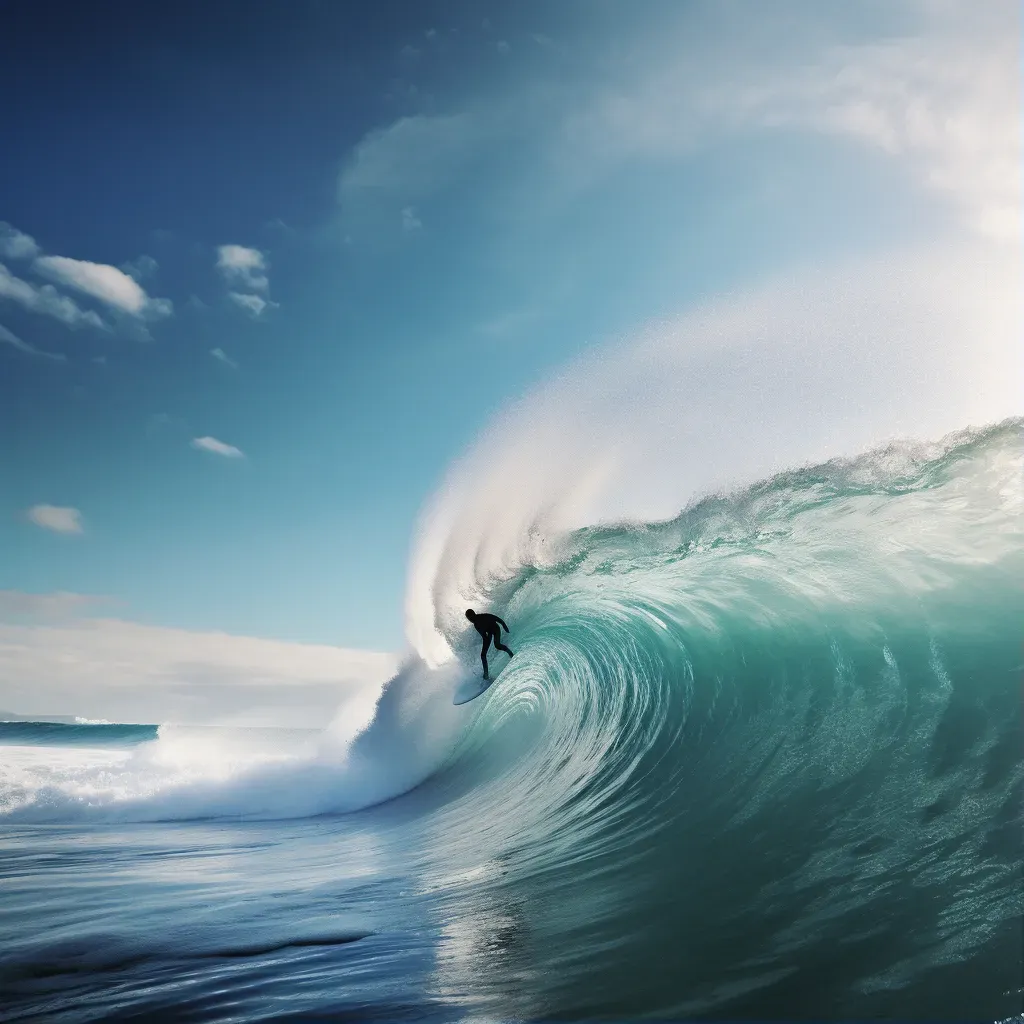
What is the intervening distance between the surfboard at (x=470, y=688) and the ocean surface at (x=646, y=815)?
1.08 feet

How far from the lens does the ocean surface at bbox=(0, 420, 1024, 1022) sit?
2959 mm

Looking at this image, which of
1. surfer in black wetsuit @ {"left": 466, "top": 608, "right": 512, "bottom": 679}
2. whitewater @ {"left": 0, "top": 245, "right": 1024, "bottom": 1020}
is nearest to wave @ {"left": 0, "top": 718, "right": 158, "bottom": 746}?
whitewater @ {"left": 0, "top": 245, "right": 1024, "bottom": 1020}

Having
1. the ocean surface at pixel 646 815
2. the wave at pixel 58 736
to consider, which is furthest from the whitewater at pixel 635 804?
the wave at pixel 58 736

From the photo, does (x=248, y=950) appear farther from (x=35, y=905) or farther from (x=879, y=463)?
(x=879, y=463)

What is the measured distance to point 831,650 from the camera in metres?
7.38

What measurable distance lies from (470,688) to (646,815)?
6249 mm

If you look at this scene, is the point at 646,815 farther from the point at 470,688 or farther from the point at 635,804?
the point at 470,688

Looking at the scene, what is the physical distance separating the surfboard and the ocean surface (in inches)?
12.9

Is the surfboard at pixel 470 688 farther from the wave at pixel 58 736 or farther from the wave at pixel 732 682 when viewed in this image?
the wave at pixel 58 736

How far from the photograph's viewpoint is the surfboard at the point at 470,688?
38.0ft

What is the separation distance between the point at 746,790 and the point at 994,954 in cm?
303

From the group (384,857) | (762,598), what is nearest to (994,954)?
(384,857)

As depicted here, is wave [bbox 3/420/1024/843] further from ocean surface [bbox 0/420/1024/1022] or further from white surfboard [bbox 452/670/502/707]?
white surfboard [bbox 452/670/502/707]

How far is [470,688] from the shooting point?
1205 cm
